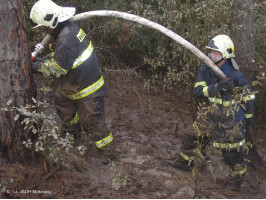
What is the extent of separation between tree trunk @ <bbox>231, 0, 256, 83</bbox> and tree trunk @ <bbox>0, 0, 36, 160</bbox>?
290 centimetres

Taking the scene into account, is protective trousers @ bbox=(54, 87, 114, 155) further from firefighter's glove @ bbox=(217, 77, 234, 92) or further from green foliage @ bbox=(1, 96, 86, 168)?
firefighter's glove @ bbox=(217, 77, 234, 92)

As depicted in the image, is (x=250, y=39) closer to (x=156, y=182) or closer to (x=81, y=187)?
(x=156, y=182)

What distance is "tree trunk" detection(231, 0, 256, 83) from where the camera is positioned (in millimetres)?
4145

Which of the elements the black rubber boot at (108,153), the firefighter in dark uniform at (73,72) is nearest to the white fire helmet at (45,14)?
the firefighter in dark uniform at (73,72)

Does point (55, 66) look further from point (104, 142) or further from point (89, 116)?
point (104, 142)

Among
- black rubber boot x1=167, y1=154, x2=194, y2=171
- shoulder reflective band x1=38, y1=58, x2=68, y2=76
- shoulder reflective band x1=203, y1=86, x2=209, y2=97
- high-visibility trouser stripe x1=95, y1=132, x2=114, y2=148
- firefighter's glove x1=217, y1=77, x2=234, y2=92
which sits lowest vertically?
black rubber boot x1=167, y1=154, x2=194, y2=171

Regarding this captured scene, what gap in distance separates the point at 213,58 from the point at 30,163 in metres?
2.57

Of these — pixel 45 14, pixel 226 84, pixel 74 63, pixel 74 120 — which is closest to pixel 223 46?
pixel 226 84

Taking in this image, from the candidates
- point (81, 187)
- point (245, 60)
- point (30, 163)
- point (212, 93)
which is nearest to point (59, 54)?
point (30, 163)

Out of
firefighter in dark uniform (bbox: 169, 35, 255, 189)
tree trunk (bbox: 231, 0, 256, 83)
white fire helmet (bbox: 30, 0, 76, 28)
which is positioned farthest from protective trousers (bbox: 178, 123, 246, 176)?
white fire helmet (bbox: 30, 0, 76, 28)

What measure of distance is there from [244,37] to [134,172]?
2519 millimetres

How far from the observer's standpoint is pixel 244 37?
4.21 m

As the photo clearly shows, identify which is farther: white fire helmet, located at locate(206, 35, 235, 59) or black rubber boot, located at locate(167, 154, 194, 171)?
black rubber boot, located at locate(167, 154, 194, 171)

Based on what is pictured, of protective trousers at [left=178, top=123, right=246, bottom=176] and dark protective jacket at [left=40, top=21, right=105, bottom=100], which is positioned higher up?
dark protective jacket at [left=40, top=21, right=105, bottom=100]
